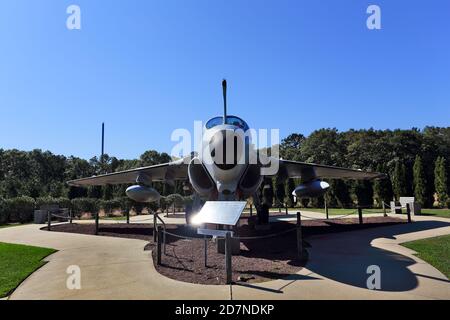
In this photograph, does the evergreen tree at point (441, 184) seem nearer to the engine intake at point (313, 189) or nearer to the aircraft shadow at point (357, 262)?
the engine intake at point (313, 189)

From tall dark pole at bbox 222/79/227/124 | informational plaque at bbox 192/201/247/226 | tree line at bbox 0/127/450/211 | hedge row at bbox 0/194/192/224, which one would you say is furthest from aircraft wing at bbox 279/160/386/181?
hedge row at bbox 0/194/192/224

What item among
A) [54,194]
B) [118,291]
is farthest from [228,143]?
[54,194]

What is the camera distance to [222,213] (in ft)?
24.3

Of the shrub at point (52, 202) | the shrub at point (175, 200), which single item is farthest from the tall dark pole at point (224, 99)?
the shrub at point (175, 200)

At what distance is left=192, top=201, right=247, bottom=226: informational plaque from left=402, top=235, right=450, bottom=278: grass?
164 inches

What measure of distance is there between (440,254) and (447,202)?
2249cm

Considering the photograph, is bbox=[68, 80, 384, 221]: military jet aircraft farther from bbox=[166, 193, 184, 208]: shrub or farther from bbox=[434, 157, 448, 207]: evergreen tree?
bbox=[434, 157, 448, 207]: evergreen tree

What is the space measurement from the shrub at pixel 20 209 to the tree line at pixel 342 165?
275 inches

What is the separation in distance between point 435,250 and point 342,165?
43.1m

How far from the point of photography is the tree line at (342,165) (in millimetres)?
29688

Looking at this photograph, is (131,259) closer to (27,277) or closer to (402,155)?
(27,277)

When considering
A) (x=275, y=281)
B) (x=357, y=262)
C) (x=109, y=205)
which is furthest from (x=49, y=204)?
(x=357, y=262)

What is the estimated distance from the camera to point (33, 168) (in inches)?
2712

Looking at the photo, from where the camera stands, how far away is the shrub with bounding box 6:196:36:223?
2200 cm
